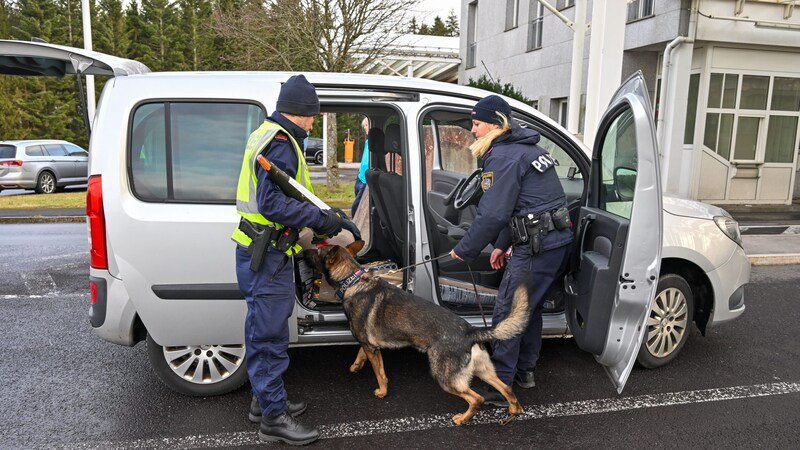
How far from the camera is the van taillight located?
3.19 meters

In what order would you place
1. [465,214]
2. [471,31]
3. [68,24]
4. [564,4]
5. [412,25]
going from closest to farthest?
[465,214] < [412,25] < [564,4] < [471,31] < [68,24]

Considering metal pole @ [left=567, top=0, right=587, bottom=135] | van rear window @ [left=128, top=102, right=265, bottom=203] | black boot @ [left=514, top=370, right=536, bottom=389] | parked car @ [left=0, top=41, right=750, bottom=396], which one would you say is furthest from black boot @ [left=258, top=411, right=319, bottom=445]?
metal pole @ [left=567, top=0, right=587, bottom=135]

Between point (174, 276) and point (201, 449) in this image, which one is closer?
point (201, 449)

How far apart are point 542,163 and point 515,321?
921 millimetres

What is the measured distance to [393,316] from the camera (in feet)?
10.9

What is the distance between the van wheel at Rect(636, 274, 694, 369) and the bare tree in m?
10.3


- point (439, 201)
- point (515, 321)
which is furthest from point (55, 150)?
point (515, 321)

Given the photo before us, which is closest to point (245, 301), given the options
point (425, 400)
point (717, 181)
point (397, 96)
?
point (425, 400)

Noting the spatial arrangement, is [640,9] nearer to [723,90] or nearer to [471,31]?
[723,90]

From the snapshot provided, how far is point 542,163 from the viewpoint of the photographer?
Result: 333cm

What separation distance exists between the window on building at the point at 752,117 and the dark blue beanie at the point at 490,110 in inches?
428

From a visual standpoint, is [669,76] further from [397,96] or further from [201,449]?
[201,449]

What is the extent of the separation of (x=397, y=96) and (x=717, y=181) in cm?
1140

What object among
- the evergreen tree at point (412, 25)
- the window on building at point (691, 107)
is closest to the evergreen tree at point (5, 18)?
the evergreen tree at point (412, 25)
